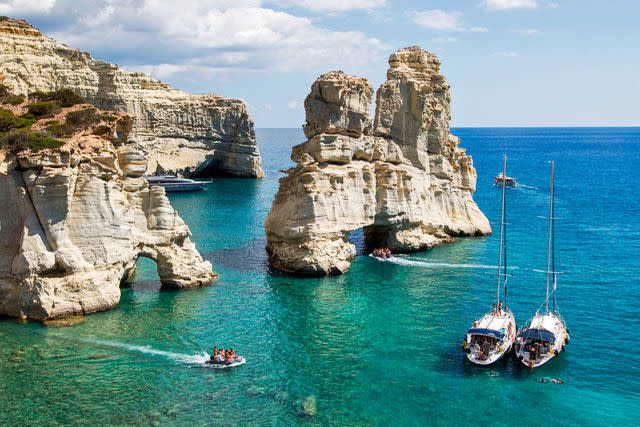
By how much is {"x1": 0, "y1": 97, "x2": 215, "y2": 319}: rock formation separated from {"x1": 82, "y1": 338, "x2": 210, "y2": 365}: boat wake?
509 cm

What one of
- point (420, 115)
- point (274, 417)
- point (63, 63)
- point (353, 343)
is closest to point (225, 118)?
point (63, 63)

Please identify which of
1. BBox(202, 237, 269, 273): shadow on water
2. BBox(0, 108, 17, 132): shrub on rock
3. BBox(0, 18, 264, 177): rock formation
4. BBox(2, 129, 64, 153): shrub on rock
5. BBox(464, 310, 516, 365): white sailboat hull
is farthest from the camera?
BBox(0, 18, 264, 177): rock formation

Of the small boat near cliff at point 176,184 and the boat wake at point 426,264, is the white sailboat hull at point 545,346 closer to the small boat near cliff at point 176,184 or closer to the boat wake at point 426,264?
the boat wake at point 426,264

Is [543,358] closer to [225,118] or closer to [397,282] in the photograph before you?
[397,282]

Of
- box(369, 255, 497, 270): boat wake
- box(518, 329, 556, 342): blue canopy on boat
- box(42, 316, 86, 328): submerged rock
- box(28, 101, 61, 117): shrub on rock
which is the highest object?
box(28, 101, 61, 117): shrub on rock

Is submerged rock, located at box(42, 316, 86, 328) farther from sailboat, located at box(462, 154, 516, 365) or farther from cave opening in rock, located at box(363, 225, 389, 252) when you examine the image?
cave opening in rock, located at box(363, 225, 389, 252)

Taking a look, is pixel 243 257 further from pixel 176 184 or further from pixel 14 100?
pixel 176 184

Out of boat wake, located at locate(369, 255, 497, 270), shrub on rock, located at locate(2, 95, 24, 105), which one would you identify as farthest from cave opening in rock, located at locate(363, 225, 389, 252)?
shrub on rock, located at locate(2, 95, 24, 105)

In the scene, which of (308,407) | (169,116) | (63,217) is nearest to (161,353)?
(308,407)

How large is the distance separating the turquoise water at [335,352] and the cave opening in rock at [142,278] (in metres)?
0.29

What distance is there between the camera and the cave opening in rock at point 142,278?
4806 cm

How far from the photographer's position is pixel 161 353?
116ft

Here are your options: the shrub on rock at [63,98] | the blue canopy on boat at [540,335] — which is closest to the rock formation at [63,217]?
the shrub on rock at [63,98]

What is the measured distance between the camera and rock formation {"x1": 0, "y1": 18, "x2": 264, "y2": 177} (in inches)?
4163
